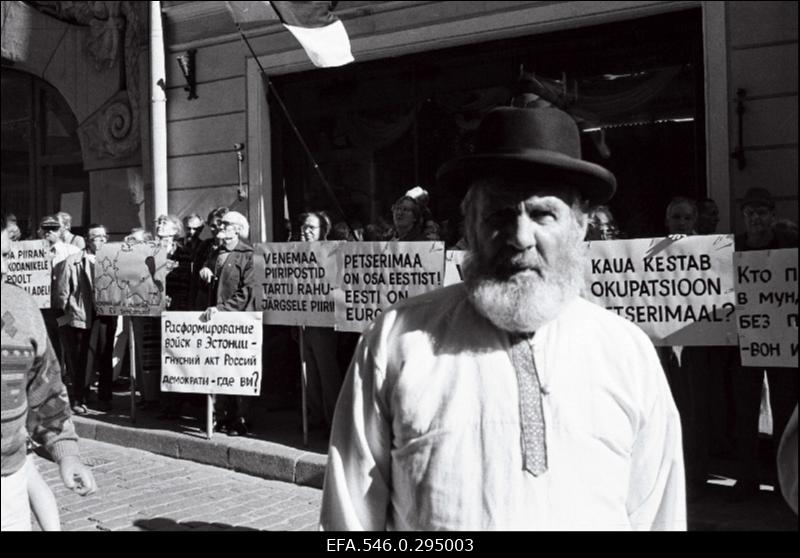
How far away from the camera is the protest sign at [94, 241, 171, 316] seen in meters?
8.77

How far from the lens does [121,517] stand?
5.66 m

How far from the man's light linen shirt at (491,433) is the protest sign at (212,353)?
532cm

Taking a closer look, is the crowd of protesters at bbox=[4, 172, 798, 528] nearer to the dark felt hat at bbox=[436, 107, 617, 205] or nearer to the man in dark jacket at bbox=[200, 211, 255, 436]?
the man in dark jacket at bbox=[200, 211, 255, 436]

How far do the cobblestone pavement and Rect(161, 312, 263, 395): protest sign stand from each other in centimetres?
70

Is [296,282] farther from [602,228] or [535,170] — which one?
[535,170]

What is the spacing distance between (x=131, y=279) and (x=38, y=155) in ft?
23.0

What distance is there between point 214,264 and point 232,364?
1.11 m

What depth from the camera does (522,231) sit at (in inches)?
90.3

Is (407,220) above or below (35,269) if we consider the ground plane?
above

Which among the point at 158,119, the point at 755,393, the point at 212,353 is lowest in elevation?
the point at 755,393

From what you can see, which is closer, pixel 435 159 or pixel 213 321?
pixel 213 321

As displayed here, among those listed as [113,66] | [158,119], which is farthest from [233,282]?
[113,66]
